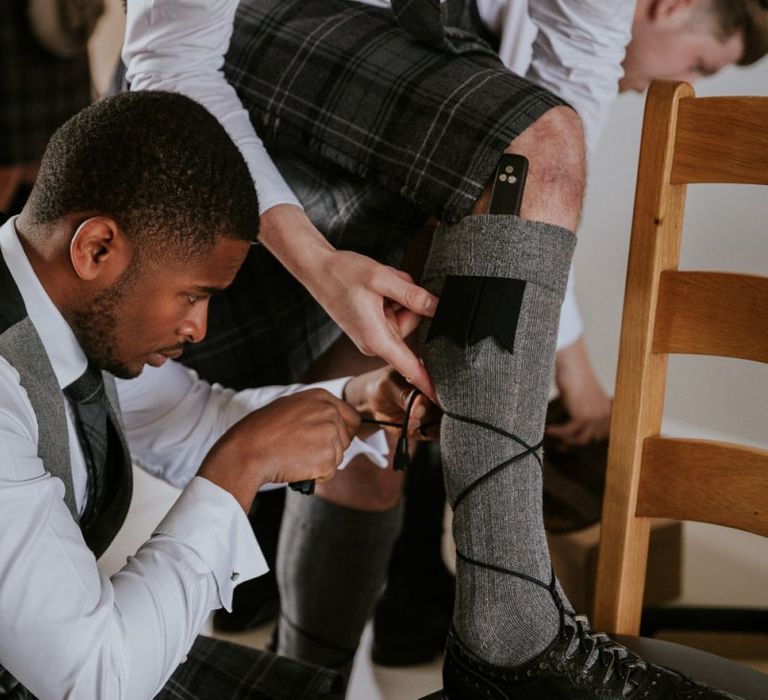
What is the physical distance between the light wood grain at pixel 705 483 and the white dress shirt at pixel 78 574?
35 cm

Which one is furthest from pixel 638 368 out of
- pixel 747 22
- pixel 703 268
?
pixel 703 268

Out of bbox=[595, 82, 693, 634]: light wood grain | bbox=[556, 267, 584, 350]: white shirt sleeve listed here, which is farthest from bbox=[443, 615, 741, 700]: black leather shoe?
bbox=[556, 267, 584, 350]: white shirt sleeve

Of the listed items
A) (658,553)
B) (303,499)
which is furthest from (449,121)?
(658,553)

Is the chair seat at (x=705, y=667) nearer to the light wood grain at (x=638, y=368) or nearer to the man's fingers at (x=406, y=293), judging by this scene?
the light wood grain at (x=638, y=368)

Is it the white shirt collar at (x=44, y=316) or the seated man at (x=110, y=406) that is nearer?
the seated man at (x=110, y=406)

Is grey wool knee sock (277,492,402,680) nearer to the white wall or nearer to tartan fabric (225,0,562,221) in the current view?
tartan fabric (225,0,562,221)

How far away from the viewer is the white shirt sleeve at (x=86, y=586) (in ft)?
2.30

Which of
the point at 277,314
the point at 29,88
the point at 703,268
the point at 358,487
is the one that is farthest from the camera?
the point at 29,88

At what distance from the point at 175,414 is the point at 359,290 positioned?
1.18 feet

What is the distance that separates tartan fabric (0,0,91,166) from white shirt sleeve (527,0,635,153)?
4.78 feet

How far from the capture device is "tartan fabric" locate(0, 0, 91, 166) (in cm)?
222

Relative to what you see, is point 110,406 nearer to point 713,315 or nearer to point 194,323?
point 194,323

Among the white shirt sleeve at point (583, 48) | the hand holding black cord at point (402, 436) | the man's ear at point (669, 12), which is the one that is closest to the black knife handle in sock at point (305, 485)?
the hand holding black cord at point (402, 436)

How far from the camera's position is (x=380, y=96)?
89 centimetres
